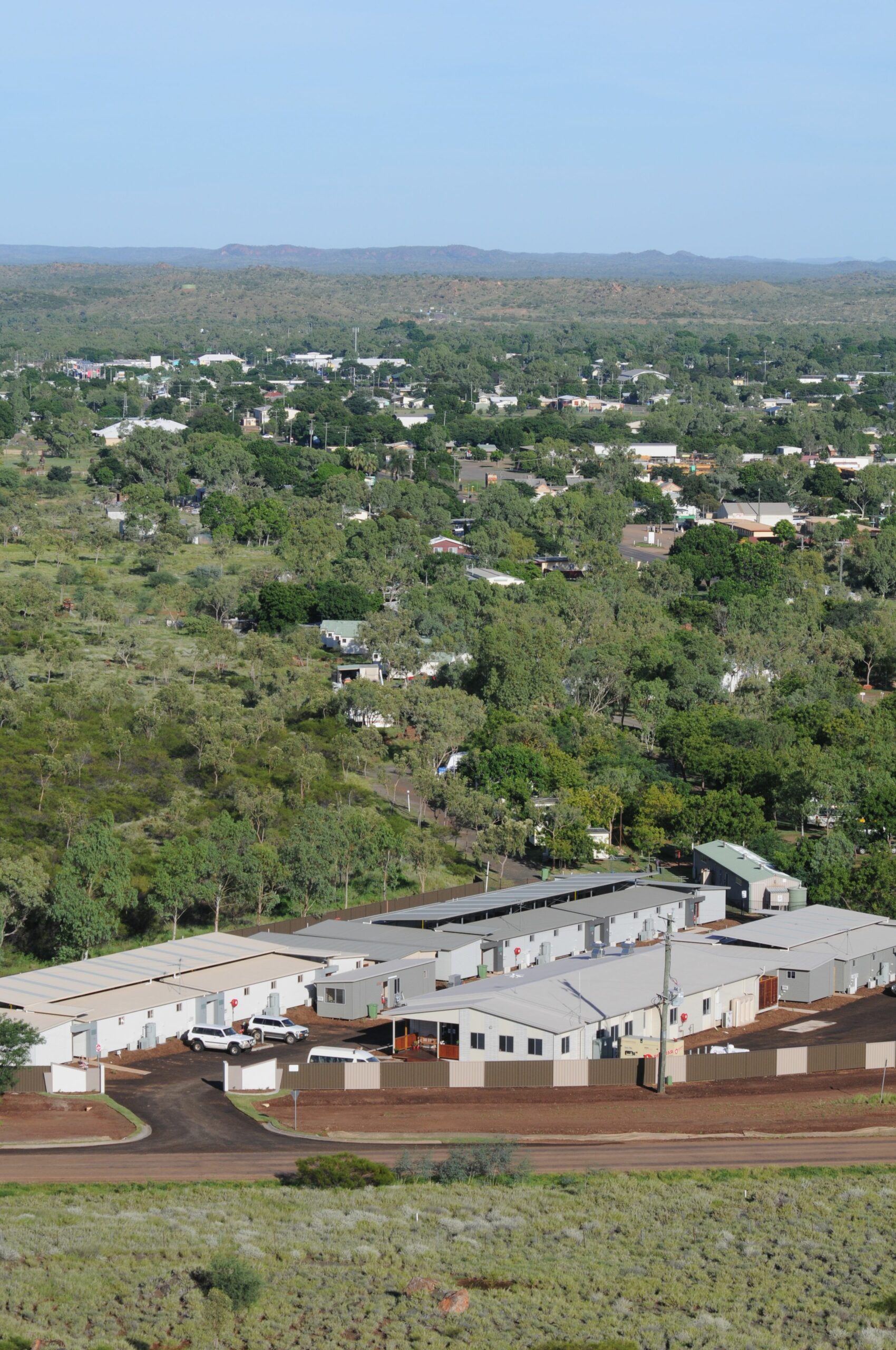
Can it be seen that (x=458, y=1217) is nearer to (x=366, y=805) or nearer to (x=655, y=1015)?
(x=655, y=1015)

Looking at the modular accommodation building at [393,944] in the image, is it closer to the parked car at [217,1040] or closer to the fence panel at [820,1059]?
the parked car at [217,1040]

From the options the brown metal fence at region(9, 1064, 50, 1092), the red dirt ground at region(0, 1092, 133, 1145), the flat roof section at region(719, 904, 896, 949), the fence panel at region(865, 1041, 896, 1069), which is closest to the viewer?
the red dirt ground at region(0, 1092, 133, 1145)

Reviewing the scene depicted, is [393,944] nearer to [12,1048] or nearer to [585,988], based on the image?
[585,988]

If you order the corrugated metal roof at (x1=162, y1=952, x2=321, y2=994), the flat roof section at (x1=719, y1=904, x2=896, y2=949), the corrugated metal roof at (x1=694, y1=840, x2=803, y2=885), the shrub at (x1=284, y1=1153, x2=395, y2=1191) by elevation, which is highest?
the corrugated metal roof at (x1=694, y1=840, x2=803, y2=885)

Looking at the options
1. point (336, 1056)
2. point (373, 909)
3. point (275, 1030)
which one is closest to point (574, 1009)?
point (336, 1056)

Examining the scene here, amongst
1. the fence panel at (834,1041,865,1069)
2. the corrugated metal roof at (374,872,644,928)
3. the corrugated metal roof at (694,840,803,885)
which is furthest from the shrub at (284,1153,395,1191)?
the corrugated metal roof at (694,840,803,885)

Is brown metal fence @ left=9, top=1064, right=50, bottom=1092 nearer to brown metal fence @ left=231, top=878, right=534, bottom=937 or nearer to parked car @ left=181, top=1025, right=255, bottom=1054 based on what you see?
parked car @ left=181, top=1025, right=255, bottom=1054

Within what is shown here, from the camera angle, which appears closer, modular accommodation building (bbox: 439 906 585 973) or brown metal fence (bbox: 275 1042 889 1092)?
brown metal fence (bbox: 275 1042 889 1092)
